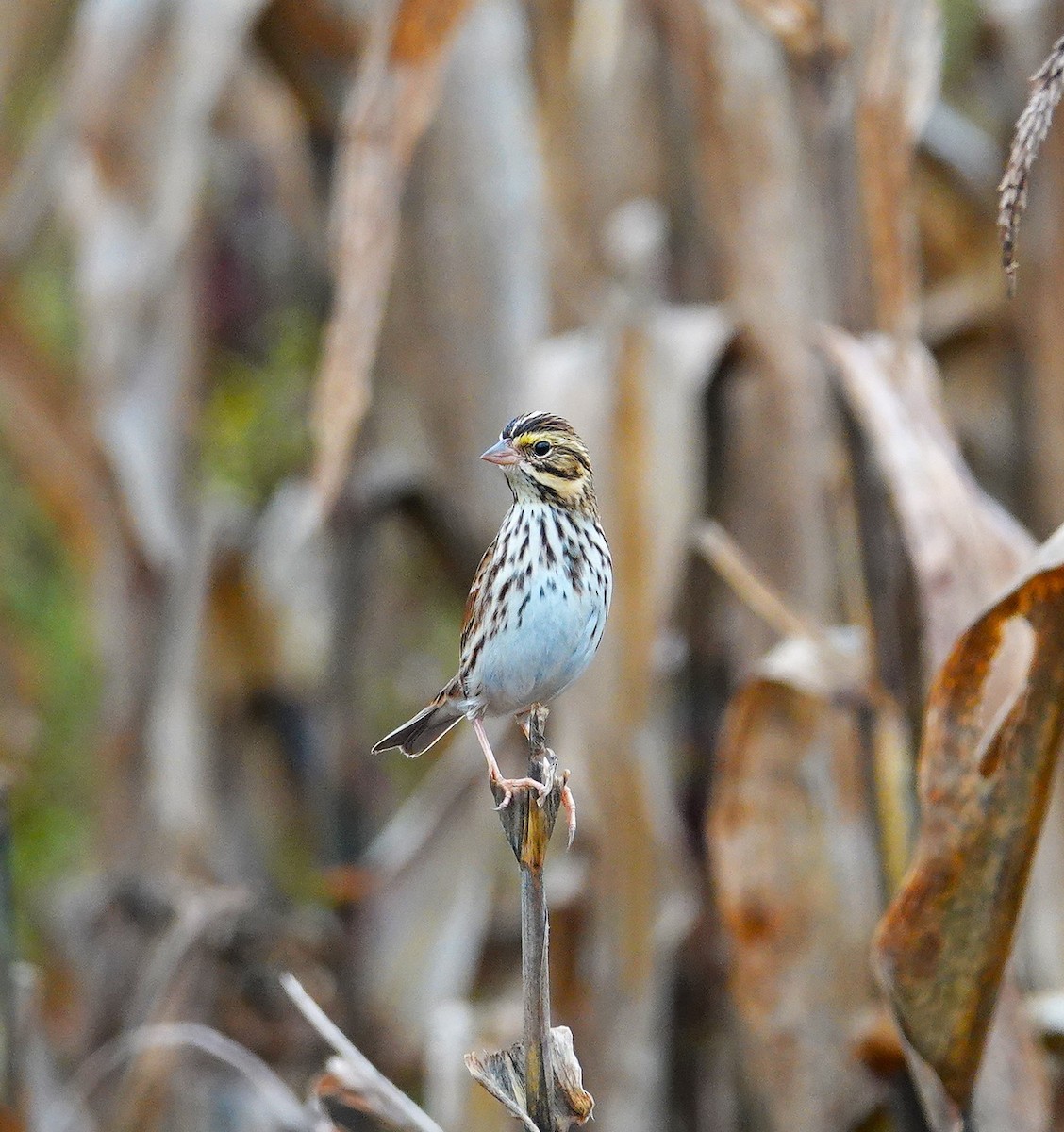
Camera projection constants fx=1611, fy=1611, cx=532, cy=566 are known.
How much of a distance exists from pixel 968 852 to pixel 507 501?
4.98 ft

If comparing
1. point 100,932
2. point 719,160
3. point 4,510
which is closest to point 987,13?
point 719,160

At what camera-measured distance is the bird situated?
5.86 ft

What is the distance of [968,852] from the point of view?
1761mm

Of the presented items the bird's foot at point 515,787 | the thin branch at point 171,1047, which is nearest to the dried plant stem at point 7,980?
the thin branch at point 171,1047

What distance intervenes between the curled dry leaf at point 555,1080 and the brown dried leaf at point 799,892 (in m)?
1.09

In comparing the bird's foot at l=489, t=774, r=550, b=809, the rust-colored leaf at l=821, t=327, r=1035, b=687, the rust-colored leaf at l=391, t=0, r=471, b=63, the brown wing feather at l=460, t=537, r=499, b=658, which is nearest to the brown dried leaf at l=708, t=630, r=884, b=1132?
the rust-colored leaf at l=821, t=327, r=1035, b=687

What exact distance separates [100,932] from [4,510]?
8.02ft

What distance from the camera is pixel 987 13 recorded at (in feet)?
11.0

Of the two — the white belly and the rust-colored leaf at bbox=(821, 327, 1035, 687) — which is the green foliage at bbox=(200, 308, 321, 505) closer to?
the rust-colored leaf at bbox=(821, 327, 1035, 687)

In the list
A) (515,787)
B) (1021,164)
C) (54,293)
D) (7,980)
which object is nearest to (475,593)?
(515,787)

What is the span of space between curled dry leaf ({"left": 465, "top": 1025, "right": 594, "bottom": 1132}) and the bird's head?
2.01 feet

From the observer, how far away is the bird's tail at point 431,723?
1.91 m

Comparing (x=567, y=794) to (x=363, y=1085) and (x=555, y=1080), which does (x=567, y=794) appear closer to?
(x=555, y=1080)

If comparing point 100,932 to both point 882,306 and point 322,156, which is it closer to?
point 322,156
